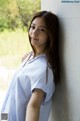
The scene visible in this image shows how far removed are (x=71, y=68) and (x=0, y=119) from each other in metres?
0.45

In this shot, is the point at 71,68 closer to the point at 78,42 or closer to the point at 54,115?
the point at 78,42

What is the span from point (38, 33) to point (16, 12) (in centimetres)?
37

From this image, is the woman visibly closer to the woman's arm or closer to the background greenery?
the woman's arm

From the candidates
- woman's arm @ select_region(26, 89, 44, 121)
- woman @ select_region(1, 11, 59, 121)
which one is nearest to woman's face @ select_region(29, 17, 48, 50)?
woman @ select_region(1, 11, 59, 121)

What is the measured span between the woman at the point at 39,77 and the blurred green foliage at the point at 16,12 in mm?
292

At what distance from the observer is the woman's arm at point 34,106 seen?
A: 3.26 ft

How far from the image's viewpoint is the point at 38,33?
1.09 m

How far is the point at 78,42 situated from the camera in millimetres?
973

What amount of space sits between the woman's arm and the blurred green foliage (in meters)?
0.53

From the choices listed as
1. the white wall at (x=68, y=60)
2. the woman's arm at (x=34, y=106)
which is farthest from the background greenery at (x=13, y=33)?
the woman's arm at (x=34, y=106)

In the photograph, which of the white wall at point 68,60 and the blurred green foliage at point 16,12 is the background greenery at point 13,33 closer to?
the blurred green foliage at point 16,12

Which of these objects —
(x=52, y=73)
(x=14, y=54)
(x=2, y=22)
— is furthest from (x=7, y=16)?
(x=52, y=73)

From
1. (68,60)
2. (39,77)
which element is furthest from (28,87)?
(68,60)

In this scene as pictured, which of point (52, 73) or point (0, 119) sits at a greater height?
point (52, 73)
